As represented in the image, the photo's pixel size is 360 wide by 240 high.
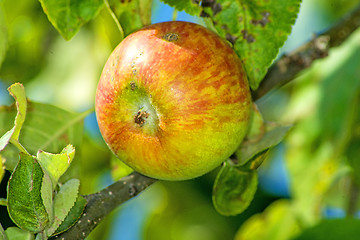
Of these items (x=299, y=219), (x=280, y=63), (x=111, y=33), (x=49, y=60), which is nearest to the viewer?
(x=111, y=33)

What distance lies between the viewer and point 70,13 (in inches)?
39.0

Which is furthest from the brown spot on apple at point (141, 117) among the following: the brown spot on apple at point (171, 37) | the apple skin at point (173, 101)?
the brown spot on apple at point (171, 37)

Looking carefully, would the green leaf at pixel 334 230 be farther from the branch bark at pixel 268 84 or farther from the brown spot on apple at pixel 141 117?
the brown spot on apple at pixel 141 117

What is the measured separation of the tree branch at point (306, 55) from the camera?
4.08 ft

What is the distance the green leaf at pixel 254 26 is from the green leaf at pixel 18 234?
18.0 inches

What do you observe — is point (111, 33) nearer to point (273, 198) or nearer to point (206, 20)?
point (206, 20)

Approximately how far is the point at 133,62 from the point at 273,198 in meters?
1.48

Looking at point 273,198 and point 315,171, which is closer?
point 315,171

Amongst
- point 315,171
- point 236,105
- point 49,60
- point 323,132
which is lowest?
point 315,171

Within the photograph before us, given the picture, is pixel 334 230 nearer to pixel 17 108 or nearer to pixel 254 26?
pixel 254 26

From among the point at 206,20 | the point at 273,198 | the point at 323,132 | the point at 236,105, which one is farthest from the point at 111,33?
the point at 273,198

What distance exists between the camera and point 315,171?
5.42 feet

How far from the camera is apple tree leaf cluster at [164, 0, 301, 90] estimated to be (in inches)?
37.3

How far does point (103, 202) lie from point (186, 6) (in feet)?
1.20
